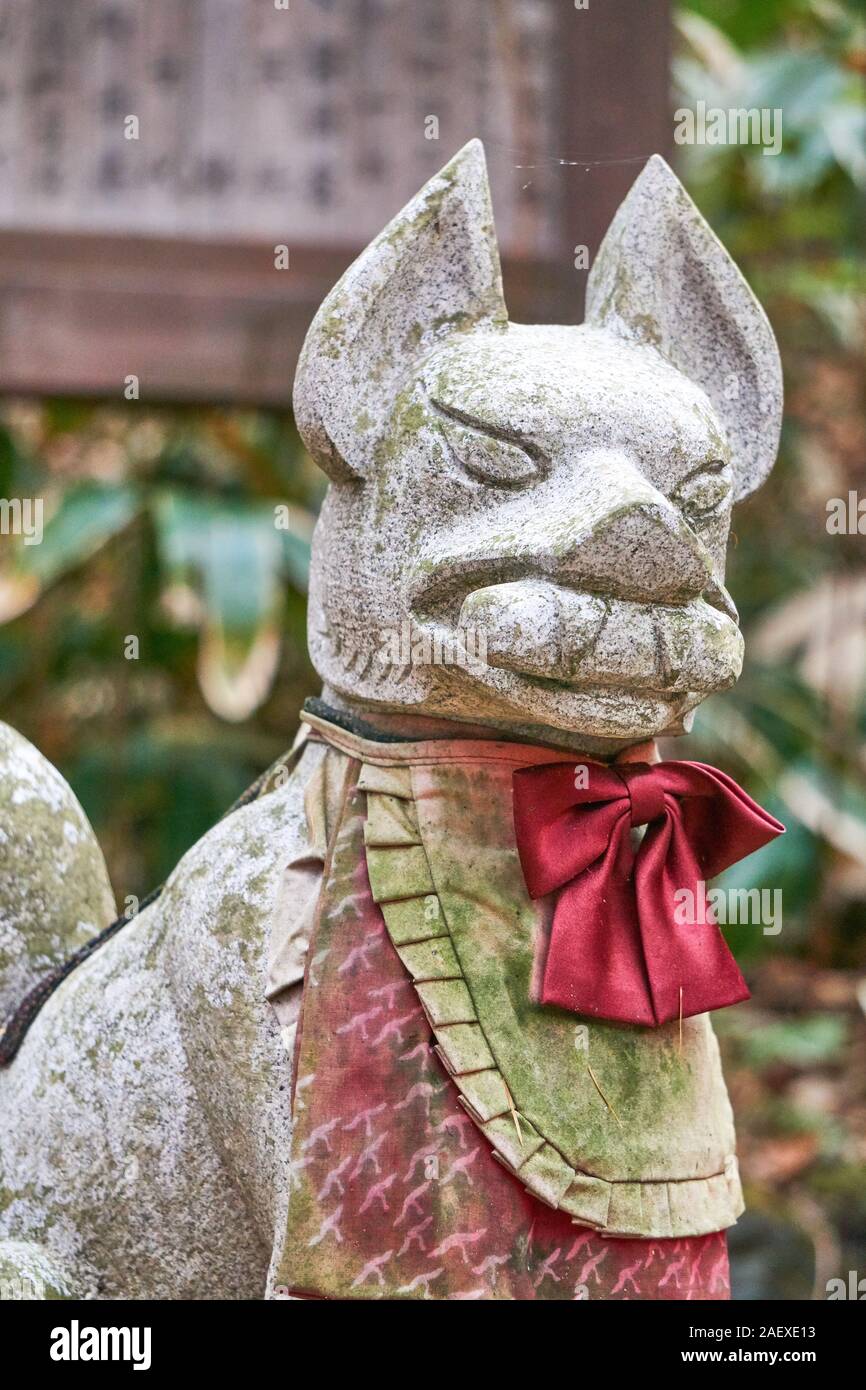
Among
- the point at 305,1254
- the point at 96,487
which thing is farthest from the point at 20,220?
the point at 305,1254

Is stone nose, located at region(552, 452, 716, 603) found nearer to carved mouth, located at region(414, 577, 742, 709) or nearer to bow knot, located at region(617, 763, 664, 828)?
carved mouth, located at region(414, 577, 742, 709)

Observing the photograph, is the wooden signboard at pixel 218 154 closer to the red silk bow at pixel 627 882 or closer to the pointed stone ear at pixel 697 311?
the pointed stone ear at pixel 697 311

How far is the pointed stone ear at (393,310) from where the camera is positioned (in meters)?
0.97

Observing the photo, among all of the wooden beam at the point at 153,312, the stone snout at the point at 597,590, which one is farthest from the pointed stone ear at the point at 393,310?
the wooden beam at the point at 153,312

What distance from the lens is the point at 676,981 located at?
949 mm

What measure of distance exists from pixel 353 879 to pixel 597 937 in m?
0.14

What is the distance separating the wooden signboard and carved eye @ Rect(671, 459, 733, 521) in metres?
1.28

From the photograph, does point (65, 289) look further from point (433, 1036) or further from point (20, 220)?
point (433, 1036)

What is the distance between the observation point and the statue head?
88 cm

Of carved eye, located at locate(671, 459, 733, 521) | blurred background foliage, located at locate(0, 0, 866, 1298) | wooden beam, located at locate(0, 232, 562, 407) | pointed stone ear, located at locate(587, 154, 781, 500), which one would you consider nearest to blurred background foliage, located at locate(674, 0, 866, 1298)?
blurred background foliage, located at locate(0, 0, 866, 1298)

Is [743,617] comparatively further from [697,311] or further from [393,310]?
[393,310]

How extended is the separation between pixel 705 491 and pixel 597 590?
11 cm

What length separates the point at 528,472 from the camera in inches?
36.2
